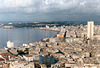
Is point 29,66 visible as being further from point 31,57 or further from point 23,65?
point 31,57

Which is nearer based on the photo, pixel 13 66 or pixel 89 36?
pixel 13 66

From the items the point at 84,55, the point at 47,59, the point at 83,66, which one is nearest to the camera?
the point at 83,66

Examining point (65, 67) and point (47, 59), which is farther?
point (47, 59)

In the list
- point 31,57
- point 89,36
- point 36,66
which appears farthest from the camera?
point 89,36

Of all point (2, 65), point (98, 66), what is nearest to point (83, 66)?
point (98, 66)

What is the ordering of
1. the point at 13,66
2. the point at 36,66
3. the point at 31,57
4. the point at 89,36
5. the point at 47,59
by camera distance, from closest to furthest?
the point at 13,66 → the point at 36,66 → the point at 47,59 → the point at 31,57 → the point at 89,36

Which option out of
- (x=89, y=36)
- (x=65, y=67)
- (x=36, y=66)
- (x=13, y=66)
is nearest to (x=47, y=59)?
(x=36, y=66)

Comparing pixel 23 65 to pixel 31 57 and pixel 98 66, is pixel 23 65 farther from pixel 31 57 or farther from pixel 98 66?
pixel 98 66

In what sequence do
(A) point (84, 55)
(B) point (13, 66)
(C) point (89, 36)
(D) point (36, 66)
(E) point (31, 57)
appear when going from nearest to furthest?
(B) point (13, 66) → (D) point (36, 66) → (E) point (31, 57) → (A) point (84, 55) → (C) point (89, 36)

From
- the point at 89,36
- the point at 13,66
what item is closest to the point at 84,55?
the point at 13,66
